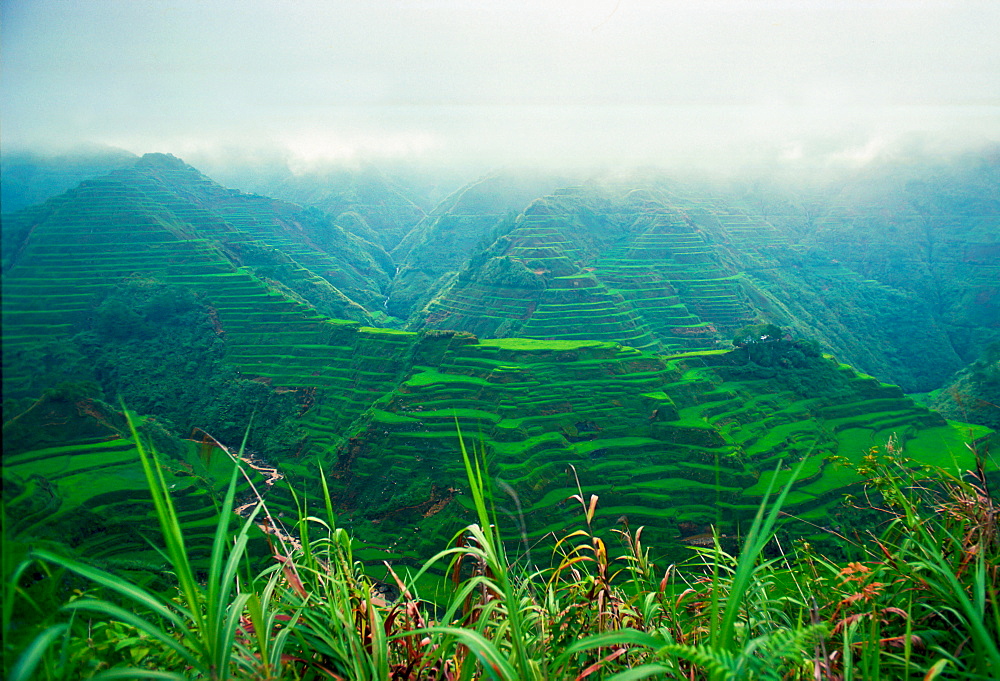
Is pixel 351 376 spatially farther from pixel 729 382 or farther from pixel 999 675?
pixel 999 675

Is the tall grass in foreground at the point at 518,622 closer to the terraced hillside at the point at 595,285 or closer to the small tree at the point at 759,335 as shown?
the small tree at the point at 759,335

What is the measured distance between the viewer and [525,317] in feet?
114

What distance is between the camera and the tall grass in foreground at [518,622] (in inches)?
45.8

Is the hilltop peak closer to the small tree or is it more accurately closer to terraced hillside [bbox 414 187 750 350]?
terraced hillside [bbox 414 187 750 350]

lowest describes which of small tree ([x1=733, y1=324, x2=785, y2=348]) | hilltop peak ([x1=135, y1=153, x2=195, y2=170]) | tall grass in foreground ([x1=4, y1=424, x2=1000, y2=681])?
small tree ([x1=733, y1=324, x2=785, y2=348])

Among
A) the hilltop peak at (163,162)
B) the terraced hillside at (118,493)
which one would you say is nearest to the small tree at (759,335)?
the terraced hillside at (118,493)

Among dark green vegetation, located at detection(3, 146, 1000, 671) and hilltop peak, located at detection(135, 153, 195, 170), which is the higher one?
hilltop peak, located at detection(135, 153, 195, 170)

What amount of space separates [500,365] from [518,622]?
22020mm

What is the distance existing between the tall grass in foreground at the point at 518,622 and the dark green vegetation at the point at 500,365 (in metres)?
0.21

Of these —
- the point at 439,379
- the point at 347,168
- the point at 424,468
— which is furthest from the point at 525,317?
the point at 347,168

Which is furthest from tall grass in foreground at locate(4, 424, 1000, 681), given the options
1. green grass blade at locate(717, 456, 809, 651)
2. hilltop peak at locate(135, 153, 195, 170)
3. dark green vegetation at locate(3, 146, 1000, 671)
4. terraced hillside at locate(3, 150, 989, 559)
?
hilltop peak at locate(135, 153, 195, 170)

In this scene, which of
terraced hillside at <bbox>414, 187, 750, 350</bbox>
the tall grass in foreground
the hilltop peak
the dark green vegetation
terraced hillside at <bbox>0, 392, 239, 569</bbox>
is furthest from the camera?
the hilltop peak

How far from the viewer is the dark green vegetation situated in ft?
25.9

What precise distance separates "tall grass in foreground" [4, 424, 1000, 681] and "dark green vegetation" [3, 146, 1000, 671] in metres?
0.21
